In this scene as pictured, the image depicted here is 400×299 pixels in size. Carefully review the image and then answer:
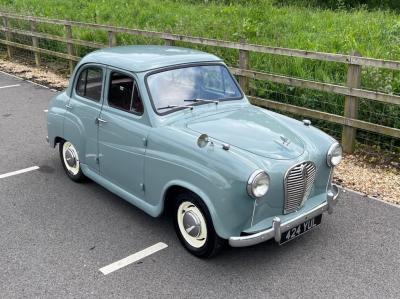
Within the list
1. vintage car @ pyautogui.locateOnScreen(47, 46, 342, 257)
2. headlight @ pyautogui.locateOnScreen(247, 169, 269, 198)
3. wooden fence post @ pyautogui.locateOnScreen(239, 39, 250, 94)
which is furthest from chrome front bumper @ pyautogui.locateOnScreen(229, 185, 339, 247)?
wooden fence post @ pyautogui.locateOnScreen(239, 39, 250, 94)

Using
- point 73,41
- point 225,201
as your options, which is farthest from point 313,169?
point 73,41

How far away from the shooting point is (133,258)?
4.18m

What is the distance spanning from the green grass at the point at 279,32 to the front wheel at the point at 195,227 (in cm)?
Answer: 369

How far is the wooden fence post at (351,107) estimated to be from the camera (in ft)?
20.0

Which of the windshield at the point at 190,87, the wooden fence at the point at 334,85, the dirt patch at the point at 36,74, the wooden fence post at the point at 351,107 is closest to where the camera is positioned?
the windshield at the point at 190,87

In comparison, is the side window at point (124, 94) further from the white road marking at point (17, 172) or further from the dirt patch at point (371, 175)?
the dirt patch at point (371, 175)

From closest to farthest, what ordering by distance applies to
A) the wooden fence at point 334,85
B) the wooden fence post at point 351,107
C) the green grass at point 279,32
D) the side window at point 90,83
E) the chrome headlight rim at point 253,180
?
the chrome headlight rim at point 253,180 < the side window at point 90,83 < the wooden fence at point 334,85 < the wooden fence post at point 351,107 < the green grass at point 279,32

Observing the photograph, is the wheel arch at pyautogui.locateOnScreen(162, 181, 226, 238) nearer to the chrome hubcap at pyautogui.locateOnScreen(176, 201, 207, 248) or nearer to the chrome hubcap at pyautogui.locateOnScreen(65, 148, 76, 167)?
the chrome hubcap at pyautogui.locateOnScreen(176, 201, 207, 248)

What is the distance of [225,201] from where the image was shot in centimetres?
367

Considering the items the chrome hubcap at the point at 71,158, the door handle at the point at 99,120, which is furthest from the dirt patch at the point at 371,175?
the chrome hubcap at the point at 71,158

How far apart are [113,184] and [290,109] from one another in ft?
10.6

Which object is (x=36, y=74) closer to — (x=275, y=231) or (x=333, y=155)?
(x=333, y=155)

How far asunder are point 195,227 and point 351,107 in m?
3.33

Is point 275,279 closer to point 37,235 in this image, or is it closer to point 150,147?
point 150,147
